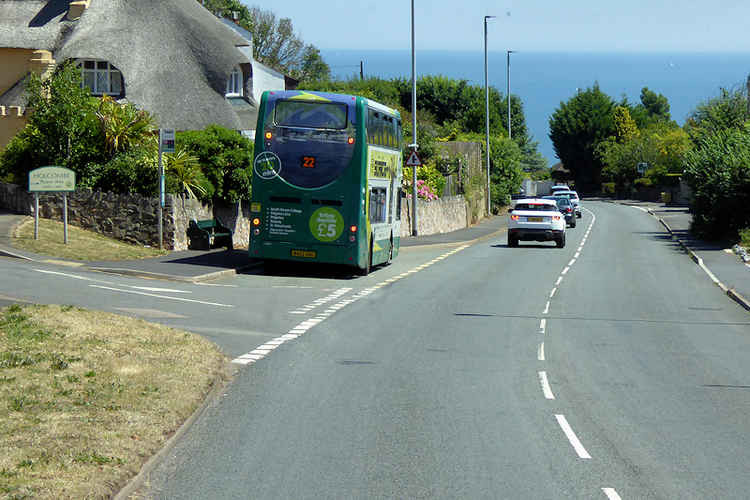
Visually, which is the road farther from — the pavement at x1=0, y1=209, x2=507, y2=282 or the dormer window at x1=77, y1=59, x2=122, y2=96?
the dormer window at x1=77, y1=59, x2=122, y2=96

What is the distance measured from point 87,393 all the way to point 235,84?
43.0m

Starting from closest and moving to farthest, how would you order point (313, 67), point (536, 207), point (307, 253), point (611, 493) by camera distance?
point (611, 493)
point (307, 253)
point (536, 207)
point (313, 67)

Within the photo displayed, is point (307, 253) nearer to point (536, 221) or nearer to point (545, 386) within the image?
point (545, 386)

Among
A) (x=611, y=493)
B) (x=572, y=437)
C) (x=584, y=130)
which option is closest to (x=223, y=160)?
(x=572, y=437)

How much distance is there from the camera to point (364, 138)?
2508 centimetres

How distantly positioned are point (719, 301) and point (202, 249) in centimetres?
1531

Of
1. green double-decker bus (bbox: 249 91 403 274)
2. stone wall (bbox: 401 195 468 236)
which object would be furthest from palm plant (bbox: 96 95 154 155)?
stone wall (bbox: 401 195 468 236)

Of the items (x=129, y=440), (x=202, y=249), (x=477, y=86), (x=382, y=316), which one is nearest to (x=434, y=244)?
(x=202, y=249)

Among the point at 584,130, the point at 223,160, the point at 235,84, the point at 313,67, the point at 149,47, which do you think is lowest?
the point at 223,160

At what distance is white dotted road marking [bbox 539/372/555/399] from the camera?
1192 cm

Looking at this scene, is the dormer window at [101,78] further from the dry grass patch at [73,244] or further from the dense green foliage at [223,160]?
the dry grass patch at [73,244]

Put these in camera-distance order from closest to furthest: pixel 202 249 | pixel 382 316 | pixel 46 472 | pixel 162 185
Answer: pixel 46 472
pixel 382 316
pixel 162 185
pixel 202 249

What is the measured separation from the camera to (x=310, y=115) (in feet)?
82.8

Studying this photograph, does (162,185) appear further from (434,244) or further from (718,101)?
(718,101)
